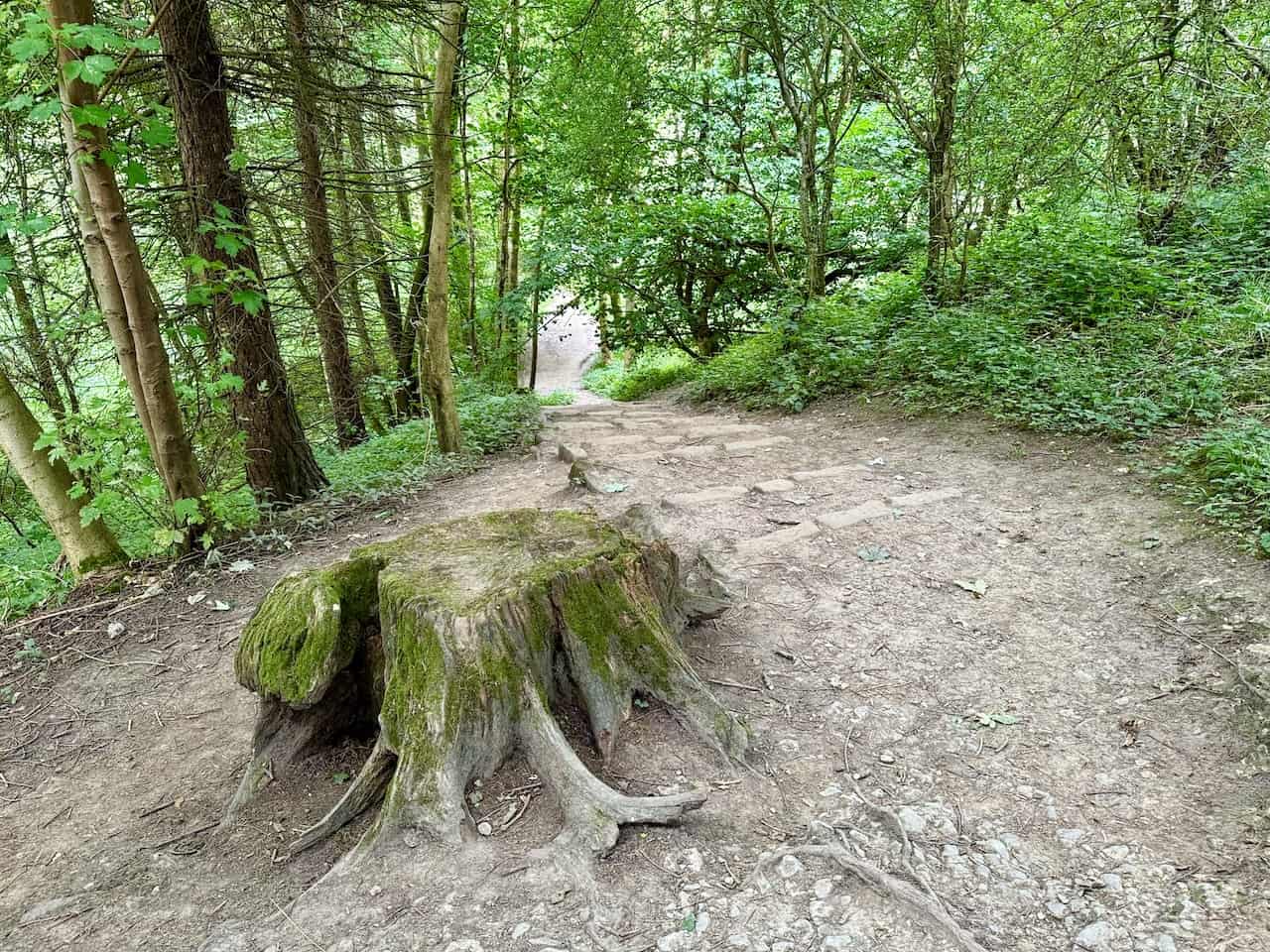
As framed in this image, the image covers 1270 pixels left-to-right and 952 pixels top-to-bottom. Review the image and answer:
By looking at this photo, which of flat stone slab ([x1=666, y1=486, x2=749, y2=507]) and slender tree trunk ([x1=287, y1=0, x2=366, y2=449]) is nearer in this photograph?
flat stone slab ([x1=666, y1=486, x2=749, y2=507])

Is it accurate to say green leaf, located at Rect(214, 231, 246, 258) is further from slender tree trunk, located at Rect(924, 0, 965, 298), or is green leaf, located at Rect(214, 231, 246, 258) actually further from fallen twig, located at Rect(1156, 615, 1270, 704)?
slender tree trunk, located at Rect(924, 0, 965, 298)

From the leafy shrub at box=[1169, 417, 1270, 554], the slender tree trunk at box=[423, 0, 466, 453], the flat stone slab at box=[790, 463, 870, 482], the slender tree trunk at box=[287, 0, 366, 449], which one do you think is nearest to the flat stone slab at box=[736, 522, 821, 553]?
the flat stone slab at box=[790, 463, 870, 482]

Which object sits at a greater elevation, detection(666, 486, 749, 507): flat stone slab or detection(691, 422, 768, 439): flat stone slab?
detection(666, 486, 749, 507): flat stone slab

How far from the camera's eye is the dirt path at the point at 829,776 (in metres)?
1.82

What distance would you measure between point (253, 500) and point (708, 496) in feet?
Result: 10.6

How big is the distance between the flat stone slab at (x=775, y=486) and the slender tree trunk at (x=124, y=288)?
3615 millimetres

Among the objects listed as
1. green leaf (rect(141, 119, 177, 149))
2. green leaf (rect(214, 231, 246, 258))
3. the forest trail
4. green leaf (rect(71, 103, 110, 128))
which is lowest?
the forest trail

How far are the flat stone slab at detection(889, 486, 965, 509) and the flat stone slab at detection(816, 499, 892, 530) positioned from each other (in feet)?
0.37

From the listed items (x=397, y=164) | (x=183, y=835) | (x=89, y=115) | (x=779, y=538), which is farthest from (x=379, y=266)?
(x=183, y=835)

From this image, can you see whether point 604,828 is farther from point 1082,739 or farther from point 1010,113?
point 1010,113

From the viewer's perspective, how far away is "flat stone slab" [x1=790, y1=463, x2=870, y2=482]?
17.0 ft

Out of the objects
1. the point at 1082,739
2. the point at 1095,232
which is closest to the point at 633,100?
the point at 1095,232

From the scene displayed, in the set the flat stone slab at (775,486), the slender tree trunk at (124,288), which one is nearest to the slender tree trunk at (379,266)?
the slender tree trunk at (124,288)

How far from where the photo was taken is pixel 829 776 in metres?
2.33
